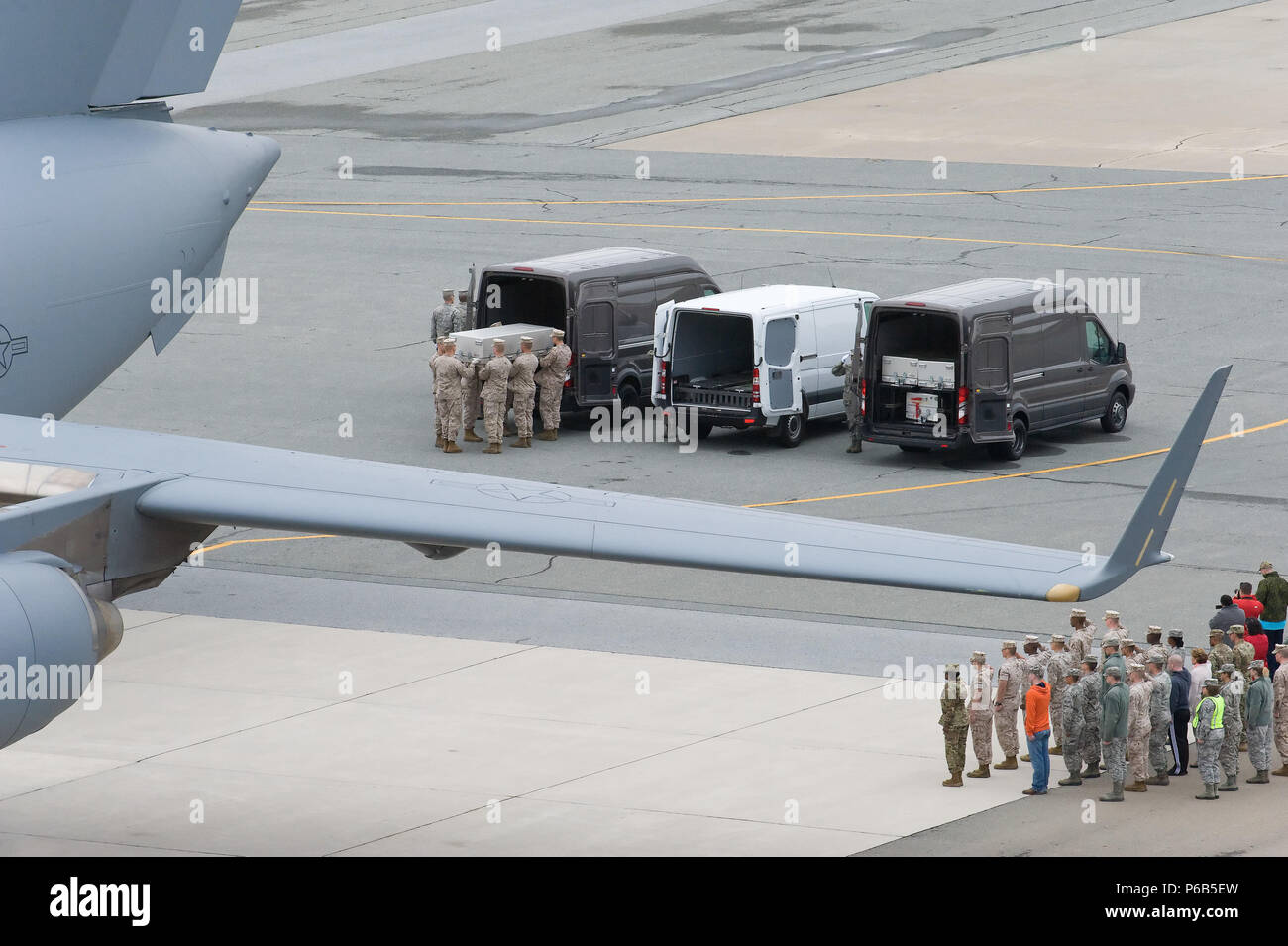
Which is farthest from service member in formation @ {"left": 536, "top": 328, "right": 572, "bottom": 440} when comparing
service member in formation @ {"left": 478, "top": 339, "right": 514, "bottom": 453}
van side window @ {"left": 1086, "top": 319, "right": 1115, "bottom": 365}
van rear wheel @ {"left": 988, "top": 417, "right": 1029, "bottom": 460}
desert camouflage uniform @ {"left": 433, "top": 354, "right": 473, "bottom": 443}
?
van side window @ {"left": 1086, "top": 319, "right": 1115, "bottom": 365}

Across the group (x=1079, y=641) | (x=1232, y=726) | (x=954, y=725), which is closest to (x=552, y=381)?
(x=1079, y=641)

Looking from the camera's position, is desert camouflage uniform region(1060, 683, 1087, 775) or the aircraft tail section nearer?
desert camouflage uniform region(1060, 683, 1087, 775)

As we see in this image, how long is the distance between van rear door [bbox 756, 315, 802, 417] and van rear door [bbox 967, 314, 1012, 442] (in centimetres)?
320

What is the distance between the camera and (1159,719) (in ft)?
68.6

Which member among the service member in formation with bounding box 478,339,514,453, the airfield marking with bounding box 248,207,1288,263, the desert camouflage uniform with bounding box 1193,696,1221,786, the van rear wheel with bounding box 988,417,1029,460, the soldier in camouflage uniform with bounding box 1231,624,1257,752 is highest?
the airfield marking with bounding box 248,207,1288,263

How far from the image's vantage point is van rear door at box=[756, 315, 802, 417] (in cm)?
3488

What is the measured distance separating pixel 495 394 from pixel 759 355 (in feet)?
14.8

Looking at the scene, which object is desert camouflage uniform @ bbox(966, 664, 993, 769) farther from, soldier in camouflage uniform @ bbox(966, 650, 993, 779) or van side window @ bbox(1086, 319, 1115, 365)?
van side window @ bbox(1086, 319, 1115, 365)

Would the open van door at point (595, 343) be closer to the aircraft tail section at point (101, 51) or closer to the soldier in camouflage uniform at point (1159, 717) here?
the aircraft tail section at point (101, 51)

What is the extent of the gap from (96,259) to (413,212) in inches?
1302

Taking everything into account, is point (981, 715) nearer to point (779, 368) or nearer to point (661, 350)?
point (779, 368)

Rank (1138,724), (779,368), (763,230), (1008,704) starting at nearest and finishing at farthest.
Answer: (1138,724)
(1008,704)
(779,368)
(763,230)

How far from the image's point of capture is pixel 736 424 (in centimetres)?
3509

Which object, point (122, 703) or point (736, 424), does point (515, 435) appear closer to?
point (736, 424)
